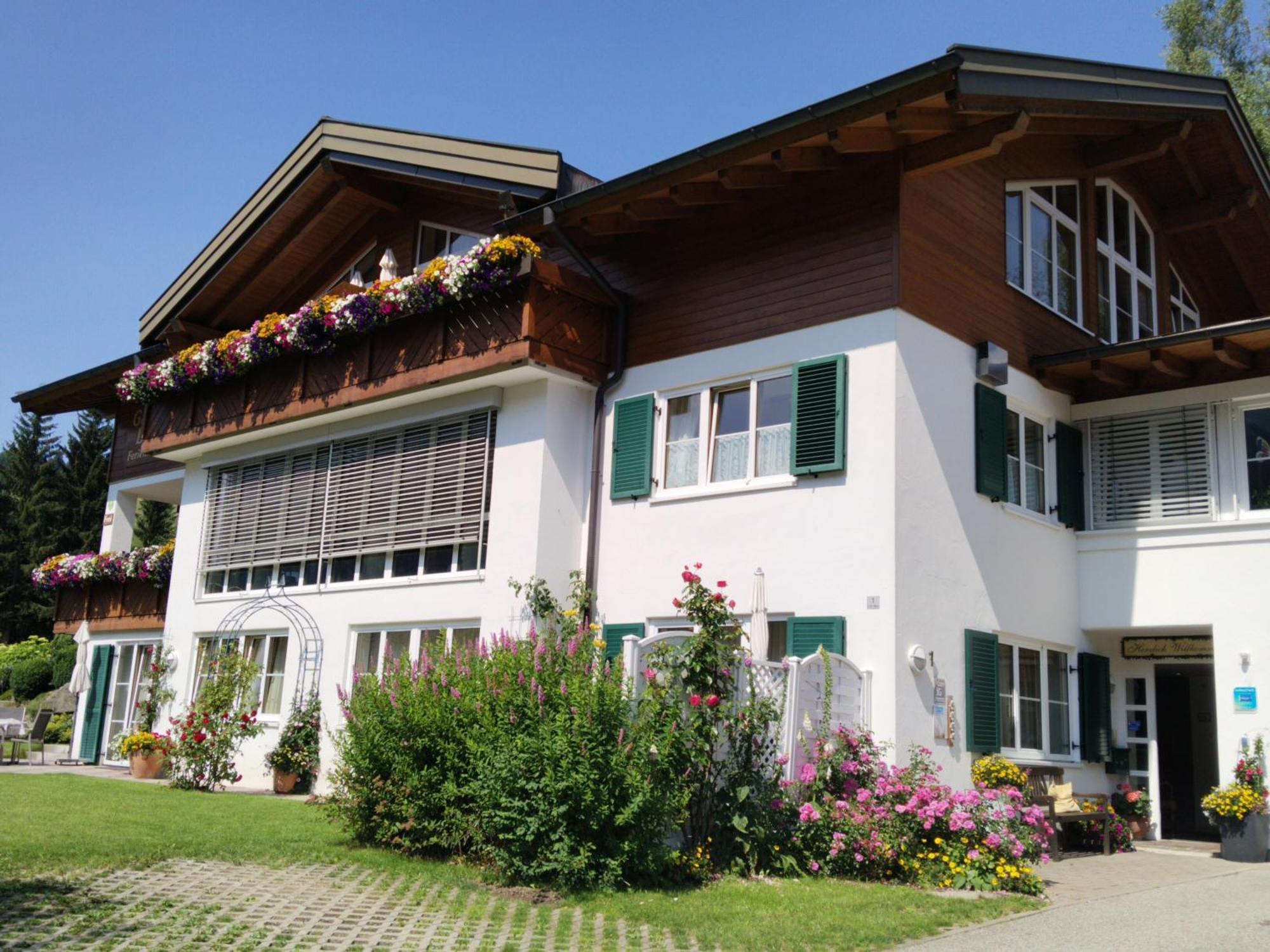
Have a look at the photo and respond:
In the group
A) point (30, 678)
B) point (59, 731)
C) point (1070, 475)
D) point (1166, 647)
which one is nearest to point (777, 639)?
point (1070, 475)

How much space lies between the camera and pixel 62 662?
3394 centimetres

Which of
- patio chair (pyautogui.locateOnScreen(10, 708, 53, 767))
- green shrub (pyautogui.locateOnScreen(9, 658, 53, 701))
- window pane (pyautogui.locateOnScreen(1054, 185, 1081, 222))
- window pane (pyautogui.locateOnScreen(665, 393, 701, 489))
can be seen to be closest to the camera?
window pane (pyautogui.locateOnScreen(665, 393, 701, 489))

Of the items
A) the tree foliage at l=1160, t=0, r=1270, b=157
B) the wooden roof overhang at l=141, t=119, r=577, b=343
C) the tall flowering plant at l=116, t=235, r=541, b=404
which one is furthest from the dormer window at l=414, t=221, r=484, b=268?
the tree foliage at l=1160, t=0, r=1270, b=157

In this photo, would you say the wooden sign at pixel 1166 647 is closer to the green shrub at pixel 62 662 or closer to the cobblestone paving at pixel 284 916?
the cobblestone paving at pixel 284 916

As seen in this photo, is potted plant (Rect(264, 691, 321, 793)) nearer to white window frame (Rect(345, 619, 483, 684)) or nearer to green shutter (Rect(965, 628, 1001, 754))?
white window frame (Rect(345, 619, 483, 684))

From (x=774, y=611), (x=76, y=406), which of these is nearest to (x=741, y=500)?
(x=774, y=611)

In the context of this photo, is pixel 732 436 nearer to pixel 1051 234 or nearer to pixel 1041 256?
pixel 1041 256

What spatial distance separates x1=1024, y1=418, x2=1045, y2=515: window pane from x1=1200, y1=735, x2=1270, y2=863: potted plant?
133 inches

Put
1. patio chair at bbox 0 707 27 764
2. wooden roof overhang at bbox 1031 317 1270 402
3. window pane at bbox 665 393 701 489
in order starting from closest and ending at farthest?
wooden roof overhang at bbox 1031 317 1270 402 → window pane at bbox 665 393 701 489 → patio chair at bbox 0 707 27 764

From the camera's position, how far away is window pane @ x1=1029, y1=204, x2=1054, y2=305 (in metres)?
14.3

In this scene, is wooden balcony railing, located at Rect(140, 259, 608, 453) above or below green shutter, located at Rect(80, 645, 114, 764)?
above

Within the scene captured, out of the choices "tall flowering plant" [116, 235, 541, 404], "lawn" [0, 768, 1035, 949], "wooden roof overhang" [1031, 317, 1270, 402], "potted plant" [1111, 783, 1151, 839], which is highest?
"tall flowering plant" [116, 235, 541, 404]

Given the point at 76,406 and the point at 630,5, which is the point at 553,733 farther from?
the point at 76,406

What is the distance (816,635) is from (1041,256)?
6101 millimetres
